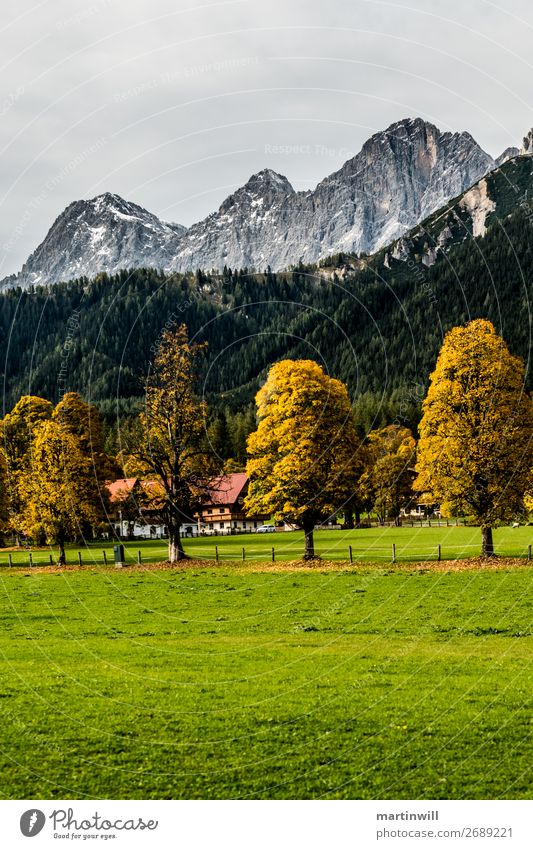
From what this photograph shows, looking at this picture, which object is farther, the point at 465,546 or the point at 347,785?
the point at 465,546

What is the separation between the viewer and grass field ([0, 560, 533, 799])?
1416 centimetres

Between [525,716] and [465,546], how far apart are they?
51.0m

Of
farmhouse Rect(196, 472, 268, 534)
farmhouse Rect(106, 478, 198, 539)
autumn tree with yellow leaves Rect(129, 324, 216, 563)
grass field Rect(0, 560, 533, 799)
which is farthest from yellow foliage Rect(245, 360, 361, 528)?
farmhouse Rect(196, 472, 268, 534)

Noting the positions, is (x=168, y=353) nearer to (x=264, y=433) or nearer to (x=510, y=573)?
(x=264, y=433)

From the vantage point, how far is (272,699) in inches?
759

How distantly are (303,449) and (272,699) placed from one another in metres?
35.5

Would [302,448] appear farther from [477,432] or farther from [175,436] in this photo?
[477,432]

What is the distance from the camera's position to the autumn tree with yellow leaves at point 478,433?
49344mm

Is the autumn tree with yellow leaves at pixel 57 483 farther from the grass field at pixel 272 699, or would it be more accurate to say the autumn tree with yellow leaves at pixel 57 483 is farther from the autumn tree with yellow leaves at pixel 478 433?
the autumn tree with yellow leaves at pixel 478 433

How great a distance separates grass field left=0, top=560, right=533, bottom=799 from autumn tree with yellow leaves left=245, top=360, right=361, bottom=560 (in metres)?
17.3

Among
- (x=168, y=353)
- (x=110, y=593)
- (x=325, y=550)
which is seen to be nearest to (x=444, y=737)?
(x=110, y=593)

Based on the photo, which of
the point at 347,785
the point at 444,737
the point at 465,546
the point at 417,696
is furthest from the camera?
the point at 465,546

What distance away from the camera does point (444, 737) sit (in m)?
16.1

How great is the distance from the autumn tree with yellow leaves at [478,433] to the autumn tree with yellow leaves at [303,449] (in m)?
5.73
